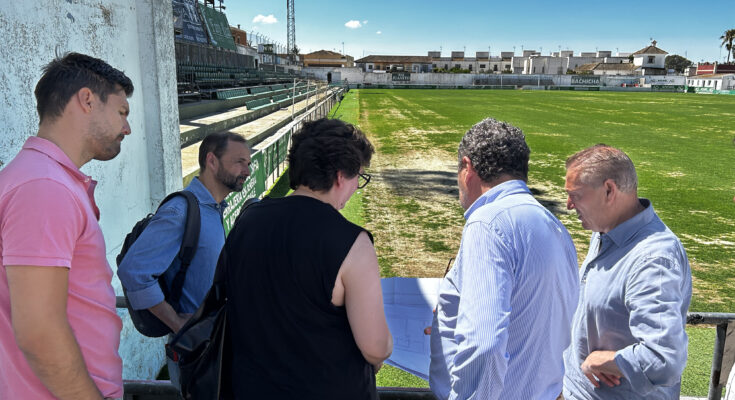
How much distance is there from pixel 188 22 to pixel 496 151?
2283 cm

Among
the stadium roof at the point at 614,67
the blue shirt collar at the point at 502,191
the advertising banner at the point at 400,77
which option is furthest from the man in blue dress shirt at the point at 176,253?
the stadium roof at the point at 614,67

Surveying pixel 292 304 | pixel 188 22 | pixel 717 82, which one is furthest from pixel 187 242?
pixel 717 82

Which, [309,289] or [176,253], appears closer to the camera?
[309,289]

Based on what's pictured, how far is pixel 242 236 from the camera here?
1553 millimetres

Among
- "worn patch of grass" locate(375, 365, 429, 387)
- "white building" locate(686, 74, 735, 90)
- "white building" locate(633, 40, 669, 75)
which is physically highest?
"white building" locate(633, 40, 669, 75)

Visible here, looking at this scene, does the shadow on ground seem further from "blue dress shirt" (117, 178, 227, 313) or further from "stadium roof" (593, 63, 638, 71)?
"stadium roof" (593, 63, 638, 71)

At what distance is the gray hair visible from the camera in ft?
6.51

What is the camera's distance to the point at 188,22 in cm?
2161

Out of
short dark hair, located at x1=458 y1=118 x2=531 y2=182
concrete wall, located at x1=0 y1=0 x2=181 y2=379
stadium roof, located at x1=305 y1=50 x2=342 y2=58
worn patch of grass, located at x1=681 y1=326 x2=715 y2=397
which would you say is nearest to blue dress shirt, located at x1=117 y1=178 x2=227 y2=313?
concrete wall, located at x1=0 y1=0 x2=181 y2=379

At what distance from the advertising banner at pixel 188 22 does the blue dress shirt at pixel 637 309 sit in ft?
64.4

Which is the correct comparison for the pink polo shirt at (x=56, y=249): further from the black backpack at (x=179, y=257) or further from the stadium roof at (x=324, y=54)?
the stadium roof at (x=324, y=54)

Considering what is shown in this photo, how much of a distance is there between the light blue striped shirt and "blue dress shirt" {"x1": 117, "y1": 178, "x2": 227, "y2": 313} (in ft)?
4.04

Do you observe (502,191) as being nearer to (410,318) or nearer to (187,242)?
(410,318)

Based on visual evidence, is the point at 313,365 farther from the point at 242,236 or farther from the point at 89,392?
the point at 89,392
